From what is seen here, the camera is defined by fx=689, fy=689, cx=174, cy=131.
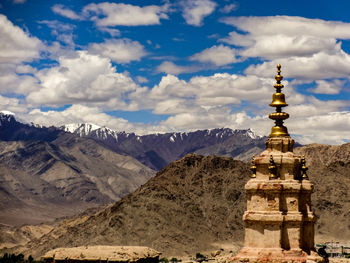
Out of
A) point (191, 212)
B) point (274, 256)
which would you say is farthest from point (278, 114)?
point (191, 212)

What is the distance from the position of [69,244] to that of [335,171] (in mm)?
65603

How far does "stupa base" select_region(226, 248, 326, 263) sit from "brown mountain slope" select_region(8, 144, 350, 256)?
318 ft

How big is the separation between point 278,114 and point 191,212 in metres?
116

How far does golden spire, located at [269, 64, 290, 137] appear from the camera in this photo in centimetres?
3028

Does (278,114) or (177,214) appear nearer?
(278,114)

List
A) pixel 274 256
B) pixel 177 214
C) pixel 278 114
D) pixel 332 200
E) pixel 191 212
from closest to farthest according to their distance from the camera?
pixel 274 256 < pixel 278 114 < pixel 177 214 < pixel 191 212 < pixel 332 200

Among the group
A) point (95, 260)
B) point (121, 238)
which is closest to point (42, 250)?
point (121, 238)

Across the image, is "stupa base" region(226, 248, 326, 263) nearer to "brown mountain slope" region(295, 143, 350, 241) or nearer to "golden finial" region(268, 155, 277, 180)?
"golden finial" region(268, 155, 277, 180)

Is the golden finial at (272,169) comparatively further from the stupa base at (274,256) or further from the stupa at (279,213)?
the stupa base at (274,256)

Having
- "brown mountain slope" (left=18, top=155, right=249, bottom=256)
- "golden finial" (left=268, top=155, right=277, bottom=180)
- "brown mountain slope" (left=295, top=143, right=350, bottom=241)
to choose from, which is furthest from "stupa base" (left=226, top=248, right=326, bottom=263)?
"brown mountain slope" (left=295, top=143, right=350, bottom=241)

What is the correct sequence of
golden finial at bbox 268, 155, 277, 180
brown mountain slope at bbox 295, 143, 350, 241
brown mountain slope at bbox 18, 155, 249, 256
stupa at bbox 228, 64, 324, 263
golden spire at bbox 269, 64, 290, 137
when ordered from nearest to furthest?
stupa at bbox 228, 64, 324, 263 → golden finial at bbox 268, 155, 277, 180 → golden spire at bbox 269, 64, 290, 137 → brown mountain slope at bbox 18, 155, 249, 256 → brown mountain slope at bbox 295, 143, 350, 241

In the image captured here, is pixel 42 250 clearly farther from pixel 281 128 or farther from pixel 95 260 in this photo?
pixel 281 128

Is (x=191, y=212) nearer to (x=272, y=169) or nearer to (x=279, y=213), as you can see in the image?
(x=272, y=169)

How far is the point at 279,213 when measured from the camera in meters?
28.5
